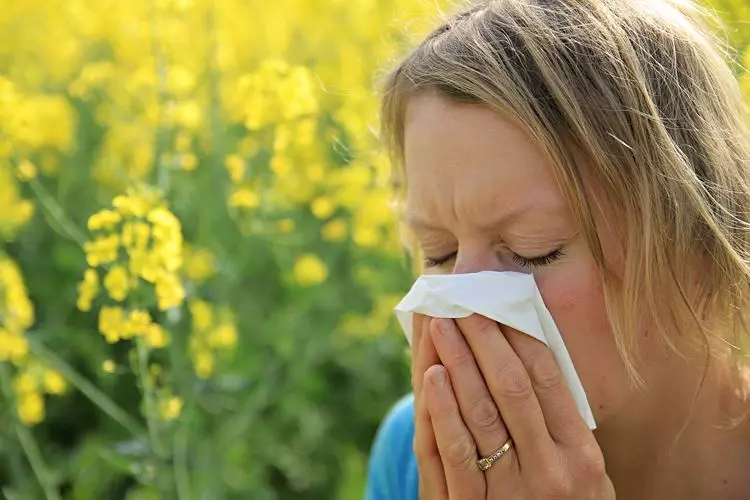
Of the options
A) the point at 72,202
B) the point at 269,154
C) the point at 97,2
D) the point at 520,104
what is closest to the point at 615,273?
the point at 520,104

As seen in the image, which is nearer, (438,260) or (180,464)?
(438,260)

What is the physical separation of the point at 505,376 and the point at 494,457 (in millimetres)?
120

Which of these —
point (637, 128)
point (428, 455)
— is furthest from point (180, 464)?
point (637, 128)

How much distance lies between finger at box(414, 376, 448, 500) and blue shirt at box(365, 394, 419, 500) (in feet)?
0.71

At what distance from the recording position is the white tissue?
4.28 ft

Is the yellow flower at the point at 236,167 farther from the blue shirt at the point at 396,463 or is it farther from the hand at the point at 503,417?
the hand at the point at 503,417

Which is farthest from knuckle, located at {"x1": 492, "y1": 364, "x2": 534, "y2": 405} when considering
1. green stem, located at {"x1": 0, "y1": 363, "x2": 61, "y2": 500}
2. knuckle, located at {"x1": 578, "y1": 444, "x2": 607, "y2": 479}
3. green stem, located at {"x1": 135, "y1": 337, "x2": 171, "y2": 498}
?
green stem, located at {"x1": 0, "y1": 363, "x2": 61, "y2": 500}

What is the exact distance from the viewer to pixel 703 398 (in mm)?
1477

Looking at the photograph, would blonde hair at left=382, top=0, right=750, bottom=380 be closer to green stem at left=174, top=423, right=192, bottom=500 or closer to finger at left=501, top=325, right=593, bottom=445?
finger at left=501, top=325, right=593, bottom=445

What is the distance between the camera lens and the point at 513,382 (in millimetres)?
1325

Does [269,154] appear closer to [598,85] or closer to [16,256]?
[16,256]

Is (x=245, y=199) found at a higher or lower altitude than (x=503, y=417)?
higher

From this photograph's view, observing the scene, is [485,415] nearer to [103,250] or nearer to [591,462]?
[591,462]

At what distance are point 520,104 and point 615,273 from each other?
22cm
